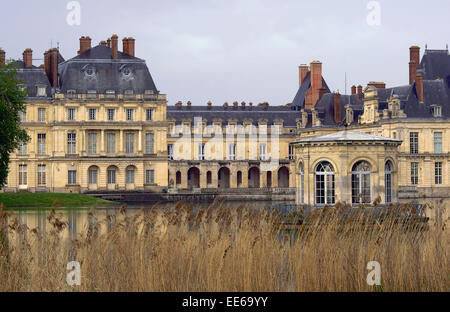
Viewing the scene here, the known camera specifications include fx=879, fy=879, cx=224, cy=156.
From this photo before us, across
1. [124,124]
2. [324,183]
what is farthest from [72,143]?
[324,183]

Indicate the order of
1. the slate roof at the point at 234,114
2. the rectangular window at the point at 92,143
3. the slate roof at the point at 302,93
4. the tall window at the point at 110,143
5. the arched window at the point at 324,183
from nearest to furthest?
the arched window at the point at 324,183
the rectangular window at the point at 92,143
the tall window at the point at 110,143
the slate roof at the point at 234,114
the slate roof at the point at 302,93

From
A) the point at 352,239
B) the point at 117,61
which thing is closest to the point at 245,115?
the point at 117,61

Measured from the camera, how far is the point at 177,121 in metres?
89.6

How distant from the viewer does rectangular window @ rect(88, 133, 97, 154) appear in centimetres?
7681

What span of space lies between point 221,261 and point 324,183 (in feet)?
72.2

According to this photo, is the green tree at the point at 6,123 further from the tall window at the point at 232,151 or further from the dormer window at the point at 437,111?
the tall window at the point at 232,151

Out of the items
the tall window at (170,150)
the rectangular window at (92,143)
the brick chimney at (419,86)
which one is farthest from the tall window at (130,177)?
the brick chimney at (419,86)

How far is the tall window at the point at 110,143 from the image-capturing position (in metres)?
77.2

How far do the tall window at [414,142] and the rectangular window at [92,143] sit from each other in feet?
90.5

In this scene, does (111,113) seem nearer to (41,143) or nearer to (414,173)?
(41,143)
